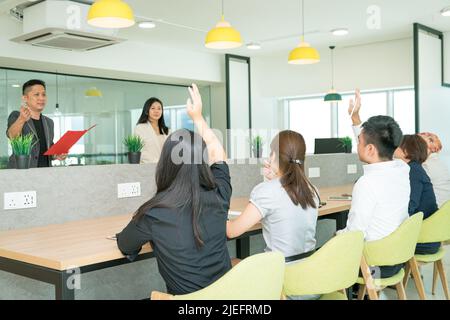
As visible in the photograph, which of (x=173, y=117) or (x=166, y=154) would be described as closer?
(x=166, y=154)

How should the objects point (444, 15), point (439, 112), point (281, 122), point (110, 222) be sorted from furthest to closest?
point (281, 122), point (439, 112), point (444, 15), point (110, 222)

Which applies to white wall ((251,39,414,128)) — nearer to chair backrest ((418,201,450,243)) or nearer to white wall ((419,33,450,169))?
white wall ((419,33,450,169))

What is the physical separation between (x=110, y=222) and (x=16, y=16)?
3454 millimetres

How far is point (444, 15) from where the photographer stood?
19.7ft

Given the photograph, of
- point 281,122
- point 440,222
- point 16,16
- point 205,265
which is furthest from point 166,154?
point 281,122

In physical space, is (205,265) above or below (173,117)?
below

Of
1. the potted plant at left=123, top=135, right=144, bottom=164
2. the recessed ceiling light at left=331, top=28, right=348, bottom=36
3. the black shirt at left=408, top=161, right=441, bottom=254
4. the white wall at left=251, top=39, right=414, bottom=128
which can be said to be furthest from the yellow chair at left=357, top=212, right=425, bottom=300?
the white wall at left=251, top=39, right=414, bottom=128

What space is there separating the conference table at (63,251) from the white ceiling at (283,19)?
3543mm

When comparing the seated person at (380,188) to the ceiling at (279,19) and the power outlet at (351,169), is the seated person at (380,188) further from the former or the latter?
the ceiling at (279,19)

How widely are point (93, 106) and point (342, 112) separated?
413cm

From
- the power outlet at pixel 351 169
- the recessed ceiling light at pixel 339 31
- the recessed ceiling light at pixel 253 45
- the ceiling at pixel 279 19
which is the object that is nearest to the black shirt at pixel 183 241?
the power outlet at pixel 351 169

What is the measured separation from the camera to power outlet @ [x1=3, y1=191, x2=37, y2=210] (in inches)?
90.4

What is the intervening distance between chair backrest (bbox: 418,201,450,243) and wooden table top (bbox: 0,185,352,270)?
3.51 feet

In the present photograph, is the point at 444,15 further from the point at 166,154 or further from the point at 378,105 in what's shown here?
the point at 166,154
